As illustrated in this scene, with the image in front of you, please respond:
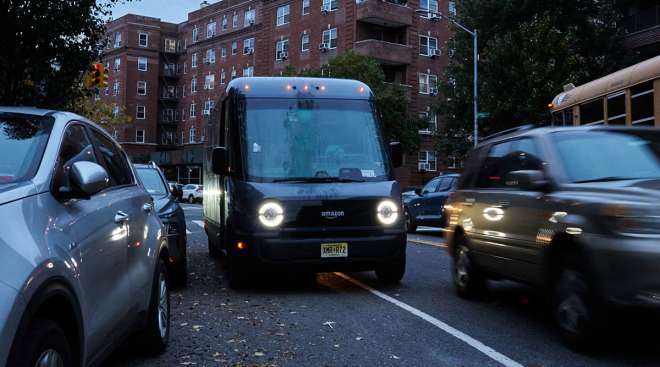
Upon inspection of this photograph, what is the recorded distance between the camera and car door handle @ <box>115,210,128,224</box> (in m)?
4.27

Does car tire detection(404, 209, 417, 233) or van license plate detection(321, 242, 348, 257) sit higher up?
van license plate detection(321, 242, 348, 257)

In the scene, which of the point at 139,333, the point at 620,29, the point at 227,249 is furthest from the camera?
the point at 620,29

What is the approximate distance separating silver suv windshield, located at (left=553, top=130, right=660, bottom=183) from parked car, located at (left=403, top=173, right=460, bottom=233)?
11.2 meters

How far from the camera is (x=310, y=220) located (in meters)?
8.09

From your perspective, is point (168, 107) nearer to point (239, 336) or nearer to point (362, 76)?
point (362, 76)

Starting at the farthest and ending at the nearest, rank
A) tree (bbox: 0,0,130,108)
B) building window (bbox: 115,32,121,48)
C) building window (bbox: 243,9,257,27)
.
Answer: building window (bbox: 115,32,121,48) → building window (bbox: 243,9,257,27) → tree (bbox: 0,0,130,108)

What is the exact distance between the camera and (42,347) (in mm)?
2770

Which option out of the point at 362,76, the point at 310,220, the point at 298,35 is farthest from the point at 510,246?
the point at 298,35

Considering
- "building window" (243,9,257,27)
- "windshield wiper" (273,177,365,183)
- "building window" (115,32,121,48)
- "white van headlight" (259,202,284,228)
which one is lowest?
"white van headlight" (259,202,284,228)

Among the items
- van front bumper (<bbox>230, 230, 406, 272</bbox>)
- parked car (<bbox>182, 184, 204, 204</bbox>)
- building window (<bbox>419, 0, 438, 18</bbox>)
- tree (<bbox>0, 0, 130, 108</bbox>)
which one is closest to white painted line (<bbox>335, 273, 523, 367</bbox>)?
van front bumper (<bbox>230, 230, 406, 272</bbox>)

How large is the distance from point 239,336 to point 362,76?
35.7 meters

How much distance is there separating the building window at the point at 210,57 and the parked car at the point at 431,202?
57.1m

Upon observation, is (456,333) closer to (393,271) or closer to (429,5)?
(393,271)

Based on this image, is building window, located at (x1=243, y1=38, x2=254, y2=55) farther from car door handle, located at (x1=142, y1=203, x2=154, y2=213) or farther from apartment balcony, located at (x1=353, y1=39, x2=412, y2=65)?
car door handle, located at (x1=142, y1=203, x2=154, y2=213)
